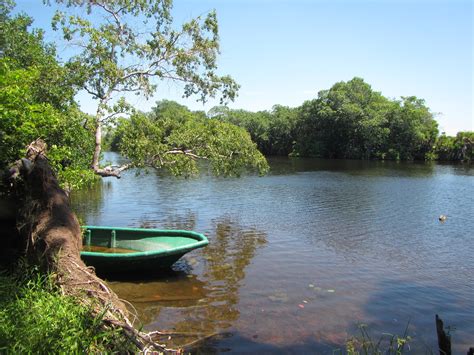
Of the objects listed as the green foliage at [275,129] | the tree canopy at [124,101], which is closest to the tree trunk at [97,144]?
the tree canopy at [124,101]

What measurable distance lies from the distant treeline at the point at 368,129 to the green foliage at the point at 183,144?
39.0m

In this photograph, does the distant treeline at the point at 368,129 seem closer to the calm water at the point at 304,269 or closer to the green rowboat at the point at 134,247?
the calm water at the point at 304,269

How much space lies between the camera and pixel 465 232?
1677cm

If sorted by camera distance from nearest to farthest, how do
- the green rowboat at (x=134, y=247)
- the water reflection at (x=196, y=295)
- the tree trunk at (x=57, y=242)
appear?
the tree trunk at (x=57, y=242) → the water reflection at (x=196, y=295) → the green rowboat at (x=134, y=247)

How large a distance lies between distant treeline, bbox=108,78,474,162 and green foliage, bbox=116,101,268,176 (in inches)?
1534

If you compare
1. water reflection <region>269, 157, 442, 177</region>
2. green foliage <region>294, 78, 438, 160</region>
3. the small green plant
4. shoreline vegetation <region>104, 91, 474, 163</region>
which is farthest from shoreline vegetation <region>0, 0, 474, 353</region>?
green foliage <region>294, 78, 438, 160</region>

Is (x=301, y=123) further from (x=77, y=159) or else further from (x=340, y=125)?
(x=77, y=159)

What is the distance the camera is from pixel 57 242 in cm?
697

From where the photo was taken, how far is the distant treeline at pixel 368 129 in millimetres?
58625

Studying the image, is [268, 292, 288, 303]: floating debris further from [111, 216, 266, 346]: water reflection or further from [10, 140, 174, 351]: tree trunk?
[10, 140, 174, 351]: tree trunk

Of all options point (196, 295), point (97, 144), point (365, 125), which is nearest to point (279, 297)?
point (196, 295)

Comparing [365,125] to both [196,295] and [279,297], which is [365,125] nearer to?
[279,297]

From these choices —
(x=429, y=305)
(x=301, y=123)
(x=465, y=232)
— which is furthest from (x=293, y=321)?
(x=301, y=123)

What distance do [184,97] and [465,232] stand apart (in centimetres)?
1298
